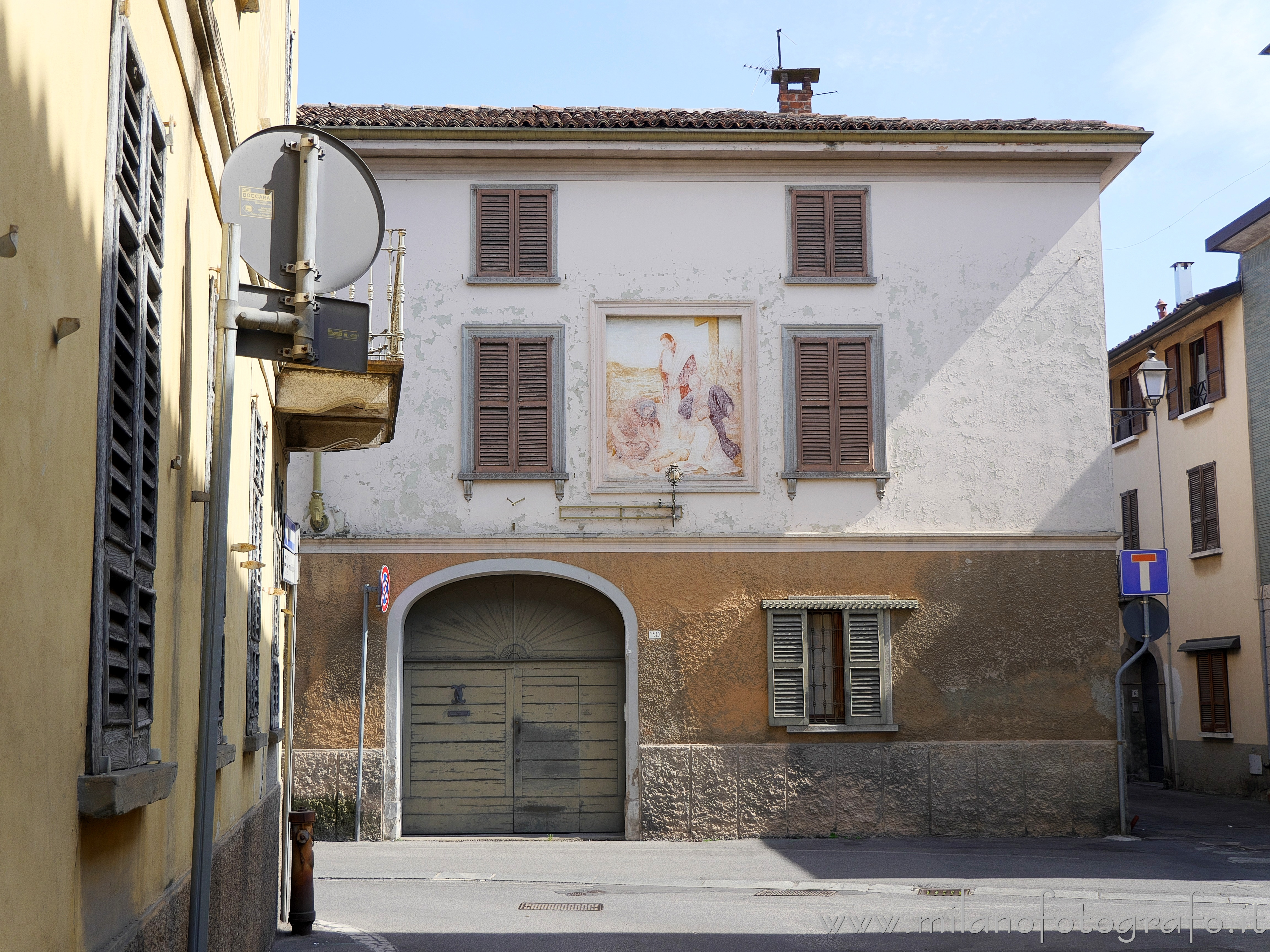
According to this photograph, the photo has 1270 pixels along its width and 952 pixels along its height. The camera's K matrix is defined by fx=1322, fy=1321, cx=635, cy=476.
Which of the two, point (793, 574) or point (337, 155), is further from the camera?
point (793, 574)

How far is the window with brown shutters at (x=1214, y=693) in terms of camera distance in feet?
79.5

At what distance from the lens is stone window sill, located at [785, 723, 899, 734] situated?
16750 millimetres

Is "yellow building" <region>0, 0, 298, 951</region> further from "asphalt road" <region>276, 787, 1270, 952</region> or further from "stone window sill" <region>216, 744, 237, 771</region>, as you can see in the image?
"asphalt road" <region>276, 787, 1270, 952</region>

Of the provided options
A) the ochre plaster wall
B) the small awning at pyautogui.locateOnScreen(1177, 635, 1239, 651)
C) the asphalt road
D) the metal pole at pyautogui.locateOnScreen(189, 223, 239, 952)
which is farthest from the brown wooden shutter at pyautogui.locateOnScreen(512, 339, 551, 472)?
the small awning at pyautogui.locateOnScreen(1177, 635, 1239, 651)

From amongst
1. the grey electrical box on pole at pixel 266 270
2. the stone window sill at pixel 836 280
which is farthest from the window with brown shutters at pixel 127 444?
the stone window sill at pixel 836 280

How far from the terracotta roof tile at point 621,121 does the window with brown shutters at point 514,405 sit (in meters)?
2.96

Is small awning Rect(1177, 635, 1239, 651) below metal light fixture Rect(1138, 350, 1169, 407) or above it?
below

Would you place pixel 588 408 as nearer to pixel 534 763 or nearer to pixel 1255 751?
pixel 534 763

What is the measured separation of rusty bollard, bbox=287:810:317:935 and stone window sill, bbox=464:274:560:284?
8934 mm

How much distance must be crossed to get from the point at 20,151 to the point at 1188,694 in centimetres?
2678

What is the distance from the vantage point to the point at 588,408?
56.7 ft

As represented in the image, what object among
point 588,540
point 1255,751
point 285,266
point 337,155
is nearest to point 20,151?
point 285,266

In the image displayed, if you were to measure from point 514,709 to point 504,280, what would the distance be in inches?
222

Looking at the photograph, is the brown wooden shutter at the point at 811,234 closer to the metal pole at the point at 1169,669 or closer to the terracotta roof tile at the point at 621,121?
the terracotta roof tile at the point at 621,121
